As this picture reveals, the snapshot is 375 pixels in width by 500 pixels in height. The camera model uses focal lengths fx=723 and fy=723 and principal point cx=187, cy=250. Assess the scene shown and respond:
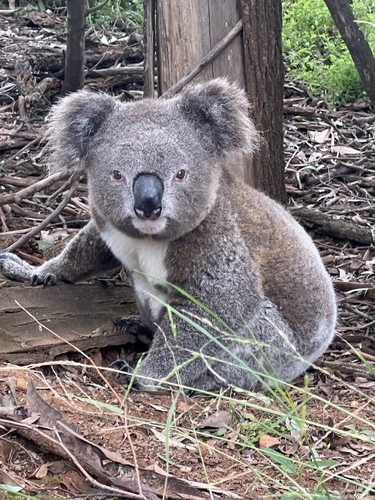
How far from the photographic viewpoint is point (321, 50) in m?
8.34

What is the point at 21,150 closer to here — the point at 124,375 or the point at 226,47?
the point at 226,47

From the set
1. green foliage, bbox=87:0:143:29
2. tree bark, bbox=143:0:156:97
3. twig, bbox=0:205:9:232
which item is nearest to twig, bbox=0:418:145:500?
twig, bbox=0:205:9:232

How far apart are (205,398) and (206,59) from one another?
7.34ft

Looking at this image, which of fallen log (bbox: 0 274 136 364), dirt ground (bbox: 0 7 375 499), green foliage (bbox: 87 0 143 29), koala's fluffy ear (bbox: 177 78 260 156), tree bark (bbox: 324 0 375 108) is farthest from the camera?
green foliage (bbox: 87 0 143 29)

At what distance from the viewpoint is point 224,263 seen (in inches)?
145

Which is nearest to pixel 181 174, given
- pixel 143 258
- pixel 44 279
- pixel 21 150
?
pixel 143 258

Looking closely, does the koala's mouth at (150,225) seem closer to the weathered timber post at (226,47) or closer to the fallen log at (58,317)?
the fallen log at (58,317)

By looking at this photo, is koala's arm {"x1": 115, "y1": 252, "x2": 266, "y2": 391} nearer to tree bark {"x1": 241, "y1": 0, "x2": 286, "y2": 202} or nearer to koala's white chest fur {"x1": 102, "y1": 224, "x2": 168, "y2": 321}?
koala's white chest fur {"x1": 102, "y1": 224, "x2": 168, "y2": 321}

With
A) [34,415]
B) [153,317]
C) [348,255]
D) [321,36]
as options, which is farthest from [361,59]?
[321,36]

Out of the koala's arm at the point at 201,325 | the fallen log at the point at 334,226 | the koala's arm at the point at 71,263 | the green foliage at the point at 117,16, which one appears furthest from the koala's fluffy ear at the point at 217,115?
the green foliage at the point at 117,16

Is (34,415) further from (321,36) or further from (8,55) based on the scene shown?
(321,36)

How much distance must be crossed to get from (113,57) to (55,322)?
406cm

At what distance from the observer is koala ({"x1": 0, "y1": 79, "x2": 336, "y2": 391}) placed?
3.42m

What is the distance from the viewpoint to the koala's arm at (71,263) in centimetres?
420
